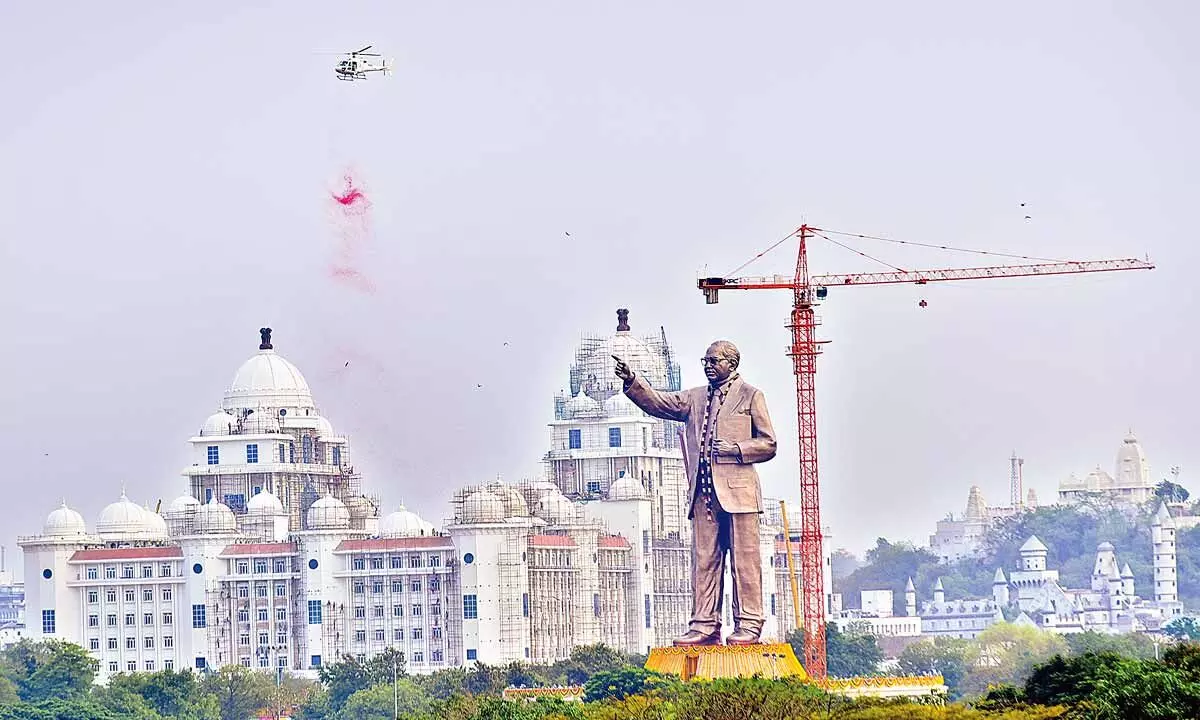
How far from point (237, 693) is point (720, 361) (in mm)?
48229

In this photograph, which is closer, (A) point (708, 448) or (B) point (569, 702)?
(B) point (569, 702)

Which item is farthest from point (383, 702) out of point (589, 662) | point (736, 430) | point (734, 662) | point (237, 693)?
point (734, 662)

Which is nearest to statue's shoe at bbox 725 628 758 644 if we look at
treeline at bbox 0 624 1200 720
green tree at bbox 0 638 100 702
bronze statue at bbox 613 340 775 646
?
bronze statue at bbox 613 340 775 646

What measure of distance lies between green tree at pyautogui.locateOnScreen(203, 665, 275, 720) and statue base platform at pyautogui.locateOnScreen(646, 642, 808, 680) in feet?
137

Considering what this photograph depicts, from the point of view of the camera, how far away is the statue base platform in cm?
14850

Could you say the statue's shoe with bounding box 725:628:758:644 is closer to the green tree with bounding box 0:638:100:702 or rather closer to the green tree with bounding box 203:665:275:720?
the green tree with bounding box 203:665:275:720

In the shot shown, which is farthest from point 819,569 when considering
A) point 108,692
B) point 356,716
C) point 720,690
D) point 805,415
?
point 720,690

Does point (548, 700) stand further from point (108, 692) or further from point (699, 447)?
point (108, 692)

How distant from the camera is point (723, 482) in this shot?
154 meters

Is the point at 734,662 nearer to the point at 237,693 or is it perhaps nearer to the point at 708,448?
the point at 708,448

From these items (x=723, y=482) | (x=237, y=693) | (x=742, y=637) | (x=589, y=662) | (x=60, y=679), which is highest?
(x=723, y=482)

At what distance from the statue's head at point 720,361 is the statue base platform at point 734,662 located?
36.8 feet

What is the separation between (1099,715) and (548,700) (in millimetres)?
56152

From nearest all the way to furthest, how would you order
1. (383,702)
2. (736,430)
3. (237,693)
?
1. (736,430)
2. (383,702)
3. (237,693)
